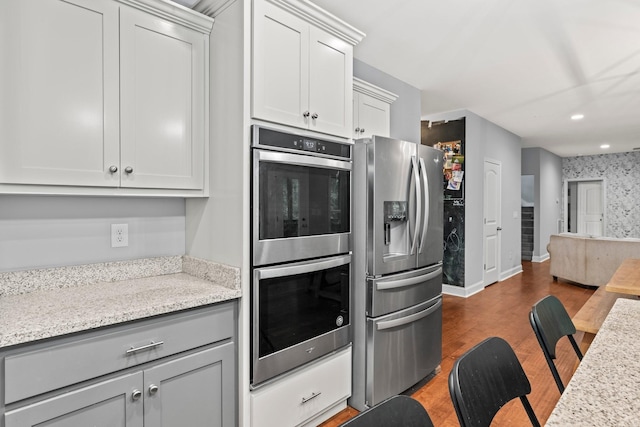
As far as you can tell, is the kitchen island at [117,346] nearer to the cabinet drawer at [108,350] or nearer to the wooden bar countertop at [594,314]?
the cabinet drawer at [108,350]

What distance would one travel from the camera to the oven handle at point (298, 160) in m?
1.83

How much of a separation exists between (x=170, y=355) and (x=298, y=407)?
808mm

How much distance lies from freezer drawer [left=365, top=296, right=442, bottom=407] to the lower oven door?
0.70 feet

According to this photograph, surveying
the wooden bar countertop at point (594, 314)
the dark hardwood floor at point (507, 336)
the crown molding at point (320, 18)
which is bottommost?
the dark hardwood floor at point (507, 336)

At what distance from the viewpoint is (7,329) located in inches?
48.6

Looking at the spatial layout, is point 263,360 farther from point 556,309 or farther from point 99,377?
point 556,309

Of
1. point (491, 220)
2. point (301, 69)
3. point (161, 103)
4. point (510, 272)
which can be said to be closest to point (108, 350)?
point (161, 103)

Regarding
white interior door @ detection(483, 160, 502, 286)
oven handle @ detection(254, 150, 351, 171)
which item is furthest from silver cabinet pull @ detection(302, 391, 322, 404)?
white interior door @ detection(483, 160, 502, 286)

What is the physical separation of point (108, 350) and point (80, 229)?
774mm

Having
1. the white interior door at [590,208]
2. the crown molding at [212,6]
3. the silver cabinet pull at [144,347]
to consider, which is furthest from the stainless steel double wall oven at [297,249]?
the white interior door at [590,208]

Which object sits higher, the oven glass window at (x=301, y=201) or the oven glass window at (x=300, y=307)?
the oven glass window at (x=301, y=201)

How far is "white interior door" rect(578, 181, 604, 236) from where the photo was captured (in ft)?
31.4

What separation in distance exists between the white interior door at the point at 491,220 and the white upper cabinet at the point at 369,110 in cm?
317

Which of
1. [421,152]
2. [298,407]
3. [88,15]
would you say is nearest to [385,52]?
[421,152]
